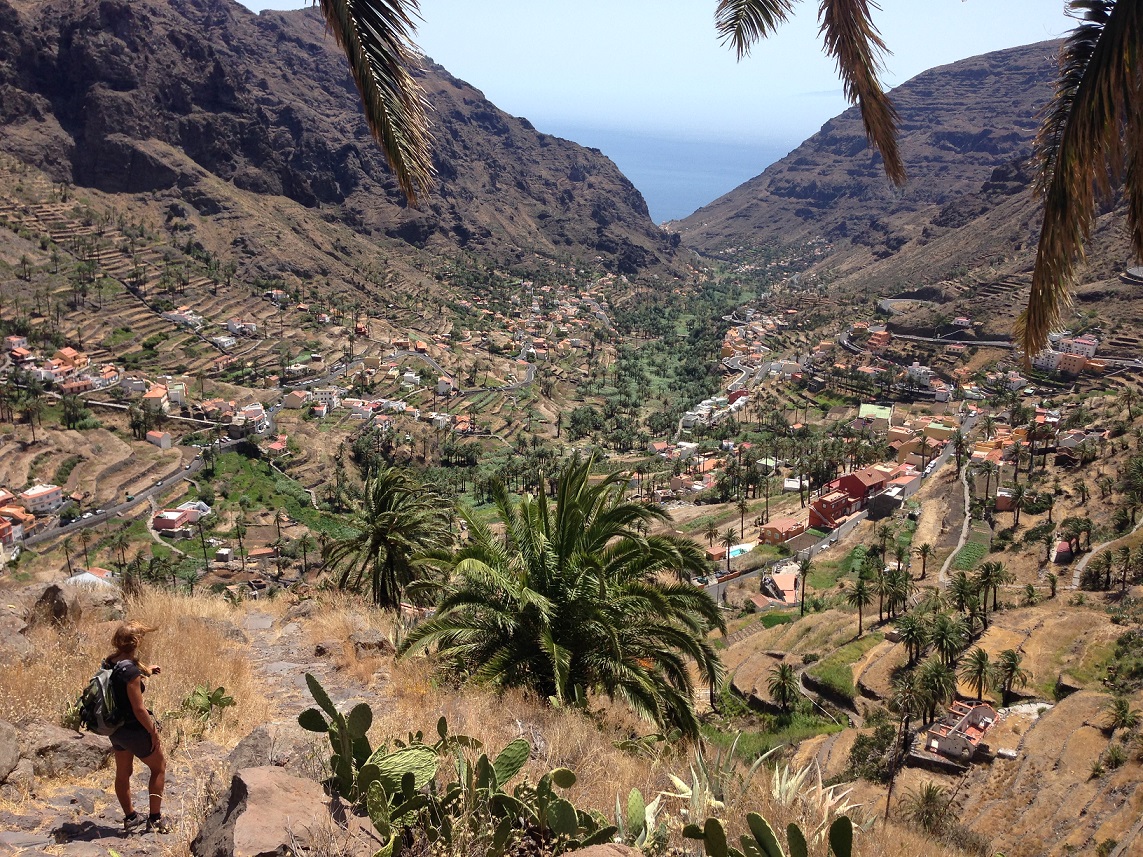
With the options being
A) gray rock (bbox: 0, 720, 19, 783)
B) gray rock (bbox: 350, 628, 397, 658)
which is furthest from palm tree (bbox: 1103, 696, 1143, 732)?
gray rock (bbox: 0, 720, 19, 783)

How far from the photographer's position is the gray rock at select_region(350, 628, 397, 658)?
19.9 ft

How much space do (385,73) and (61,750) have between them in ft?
11.3

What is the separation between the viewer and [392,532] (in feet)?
35.2

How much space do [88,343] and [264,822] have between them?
5865 cm

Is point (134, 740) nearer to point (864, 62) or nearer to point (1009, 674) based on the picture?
point (864, 62)

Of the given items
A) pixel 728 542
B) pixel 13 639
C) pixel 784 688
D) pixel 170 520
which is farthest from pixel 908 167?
pixel 13 639

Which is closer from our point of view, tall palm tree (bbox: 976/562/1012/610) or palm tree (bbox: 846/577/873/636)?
tall palm tree (bbox: 976/562/1012/610)

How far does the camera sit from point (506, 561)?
19.5 feet

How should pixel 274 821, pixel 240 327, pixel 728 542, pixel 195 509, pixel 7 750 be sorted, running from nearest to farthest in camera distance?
pixel 274 821 → pixel 7 750 → pixel 728 542 → pixel 195 509 → pixel 240 327

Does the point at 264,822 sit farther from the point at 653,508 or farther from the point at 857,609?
the point at 857,609

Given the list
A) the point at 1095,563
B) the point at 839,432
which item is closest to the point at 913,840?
the point at 1095,563

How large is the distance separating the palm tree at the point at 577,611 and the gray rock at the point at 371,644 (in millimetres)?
690

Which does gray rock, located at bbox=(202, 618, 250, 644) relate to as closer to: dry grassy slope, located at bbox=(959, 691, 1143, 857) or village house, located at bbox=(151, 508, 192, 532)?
dry grassy slope, located at bbox=(959, 691, 1143, 857)

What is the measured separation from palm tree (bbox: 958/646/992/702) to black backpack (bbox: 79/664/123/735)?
65.4ft
